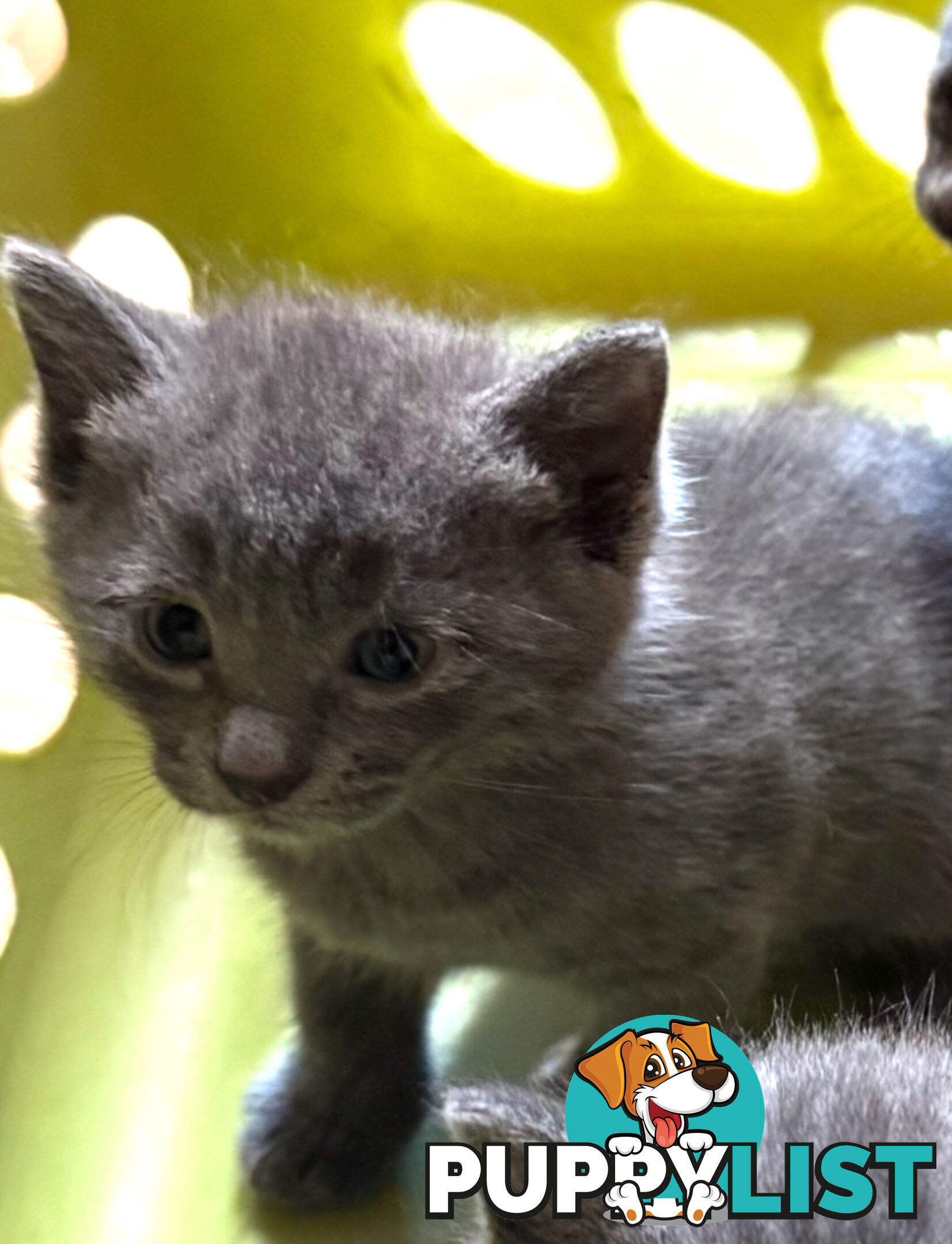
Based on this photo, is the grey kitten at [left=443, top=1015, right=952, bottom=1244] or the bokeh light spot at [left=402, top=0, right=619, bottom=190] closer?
the grey kitten at [left=443, top=1015, right=952, bottom=1244]

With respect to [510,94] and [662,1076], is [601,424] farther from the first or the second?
[510,94]

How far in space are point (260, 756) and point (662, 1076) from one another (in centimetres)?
30

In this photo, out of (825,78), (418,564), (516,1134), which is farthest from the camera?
(825,78)

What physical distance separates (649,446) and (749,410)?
538 mm

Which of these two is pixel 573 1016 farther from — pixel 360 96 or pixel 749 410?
pixel 360 96

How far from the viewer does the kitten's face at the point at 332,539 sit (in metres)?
0.81

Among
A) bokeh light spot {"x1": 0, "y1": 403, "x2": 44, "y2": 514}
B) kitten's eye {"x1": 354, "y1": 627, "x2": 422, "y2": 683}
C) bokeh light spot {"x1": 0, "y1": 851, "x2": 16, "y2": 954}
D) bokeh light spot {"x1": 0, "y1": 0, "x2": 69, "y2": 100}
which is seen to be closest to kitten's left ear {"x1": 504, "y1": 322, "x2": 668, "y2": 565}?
kitten's eye {"x1": 354, "y1": 627, "x2": 422, "y2": 683}

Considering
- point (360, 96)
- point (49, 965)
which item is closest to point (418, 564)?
point (49, 965)

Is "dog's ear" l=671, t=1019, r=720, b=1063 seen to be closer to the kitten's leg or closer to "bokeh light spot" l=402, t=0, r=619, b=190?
the kitten's leg

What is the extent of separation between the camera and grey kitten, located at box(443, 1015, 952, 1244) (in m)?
0.67

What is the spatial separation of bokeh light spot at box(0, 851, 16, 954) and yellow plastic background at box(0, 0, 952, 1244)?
Answer: 16 mm

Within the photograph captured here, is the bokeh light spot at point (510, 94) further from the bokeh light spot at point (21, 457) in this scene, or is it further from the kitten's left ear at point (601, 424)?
the kitten's left ear at point (601, 424)

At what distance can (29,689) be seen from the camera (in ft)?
4.53

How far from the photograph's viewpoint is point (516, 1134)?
0.70 meters
